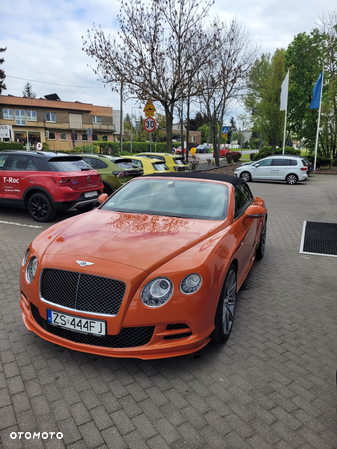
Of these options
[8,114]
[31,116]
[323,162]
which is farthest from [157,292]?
[31,116]

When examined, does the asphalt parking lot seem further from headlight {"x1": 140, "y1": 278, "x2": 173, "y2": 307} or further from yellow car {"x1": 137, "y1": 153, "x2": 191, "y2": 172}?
yellow car {"x1": 137, "y1": 153, "x2": 191, "y2": 172}

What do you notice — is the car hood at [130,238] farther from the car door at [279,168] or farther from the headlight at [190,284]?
the car door at [279,168]

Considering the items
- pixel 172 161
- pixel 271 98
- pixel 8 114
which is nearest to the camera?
pixel 172 161

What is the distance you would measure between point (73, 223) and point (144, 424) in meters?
2.16

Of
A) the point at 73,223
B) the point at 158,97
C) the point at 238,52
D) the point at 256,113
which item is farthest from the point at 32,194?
the point at 256,113

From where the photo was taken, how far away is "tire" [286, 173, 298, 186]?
20.0 m

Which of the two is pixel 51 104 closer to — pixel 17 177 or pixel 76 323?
pixel 17 177

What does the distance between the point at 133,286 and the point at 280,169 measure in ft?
62.2

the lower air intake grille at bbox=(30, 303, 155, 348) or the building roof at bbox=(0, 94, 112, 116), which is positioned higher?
the building roof at bbox=(0, 94, 112, 116)

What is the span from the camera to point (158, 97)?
18766mm

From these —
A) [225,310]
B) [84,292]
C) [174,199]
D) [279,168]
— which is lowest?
[225,310]

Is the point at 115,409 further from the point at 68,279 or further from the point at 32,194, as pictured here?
the point at 32,194

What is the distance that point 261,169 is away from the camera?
67.4ft

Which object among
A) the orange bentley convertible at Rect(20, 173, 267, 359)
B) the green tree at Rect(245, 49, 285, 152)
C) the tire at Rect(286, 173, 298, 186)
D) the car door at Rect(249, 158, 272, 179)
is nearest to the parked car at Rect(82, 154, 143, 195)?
the orange bentley convertible at Rect(20, 173, 267, 359)
